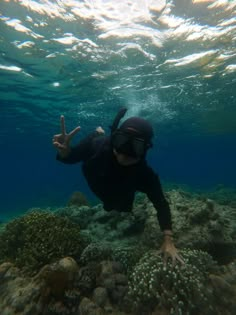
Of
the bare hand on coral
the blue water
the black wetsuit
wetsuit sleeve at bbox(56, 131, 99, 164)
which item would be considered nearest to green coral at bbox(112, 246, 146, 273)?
the bare hand on coral

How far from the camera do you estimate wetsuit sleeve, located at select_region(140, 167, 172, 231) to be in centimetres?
598

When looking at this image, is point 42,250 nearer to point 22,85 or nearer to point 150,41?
point 150,41

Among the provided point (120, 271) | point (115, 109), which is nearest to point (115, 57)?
point (115, 109)

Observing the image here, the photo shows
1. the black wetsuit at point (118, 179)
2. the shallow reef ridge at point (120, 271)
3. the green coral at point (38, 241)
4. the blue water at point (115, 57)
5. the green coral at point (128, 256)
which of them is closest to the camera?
the shallow reef ridge at point (120, 271)

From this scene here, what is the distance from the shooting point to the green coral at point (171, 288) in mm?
4766

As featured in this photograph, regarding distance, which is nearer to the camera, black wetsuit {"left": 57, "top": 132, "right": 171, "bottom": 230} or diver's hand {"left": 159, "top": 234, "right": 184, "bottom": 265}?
diver's hand {"left": 159, "top": 234, "right": 184, "bottom": 265}

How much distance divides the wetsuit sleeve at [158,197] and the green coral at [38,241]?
2514 millimetres

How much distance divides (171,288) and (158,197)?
1993 millimetres

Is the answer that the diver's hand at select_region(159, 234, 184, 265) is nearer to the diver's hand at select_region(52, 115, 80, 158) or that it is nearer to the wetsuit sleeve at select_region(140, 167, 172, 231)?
the wetsuit sleeve at select_region(140, 167, 172, 231)

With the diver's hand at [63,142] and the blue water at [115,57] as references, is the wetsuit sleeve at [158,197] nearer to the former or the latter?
the diver's hand at [63,142]

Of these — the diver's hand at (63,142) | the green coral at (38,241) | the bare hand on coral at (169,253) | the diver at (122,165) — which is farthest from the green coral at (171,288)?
the diver's hand at (63,142)

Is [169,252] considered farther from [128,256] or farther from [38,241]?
[38,241]

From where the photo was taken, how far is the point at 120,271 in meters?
6.16

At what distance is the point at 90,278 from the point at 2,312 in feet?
6.23
